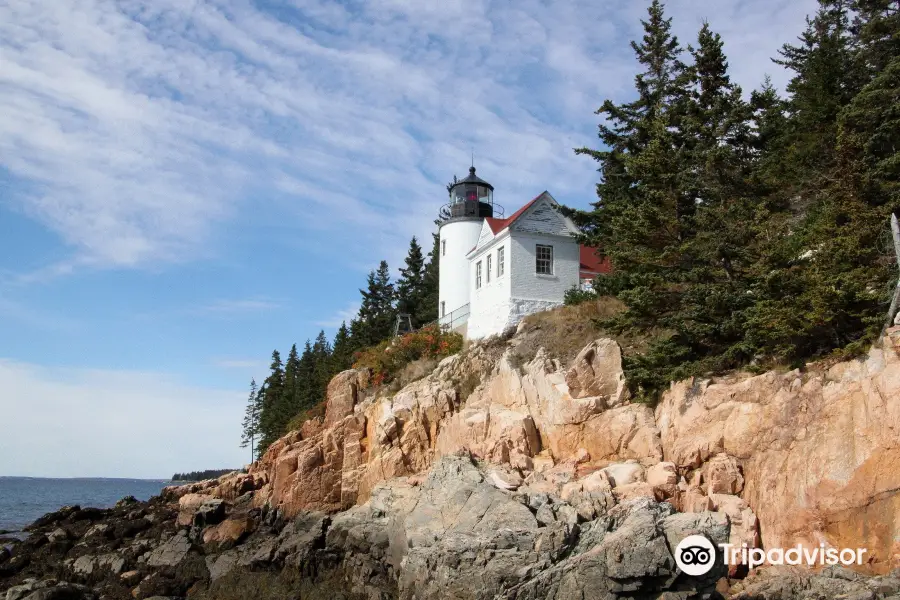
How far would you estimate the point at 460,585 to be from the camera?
13406mm

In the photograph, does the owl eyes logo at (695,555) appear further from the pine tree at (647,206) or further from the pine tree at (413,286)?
the pine tree at (413,286)

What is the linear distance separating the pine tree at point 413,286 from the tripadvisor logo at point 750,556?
3502cm

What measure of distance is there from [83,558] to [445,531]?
12276 mm

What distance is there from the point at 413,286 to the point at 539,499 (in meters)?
37.3

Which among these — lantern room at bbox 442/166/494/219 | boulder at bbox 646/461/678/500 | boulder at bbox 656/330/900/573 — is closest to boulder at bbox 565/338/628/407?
boulder at bbox 656/330/900/573

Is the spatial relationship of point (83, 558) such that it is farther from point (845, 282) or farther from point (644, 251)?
point (845, 282)

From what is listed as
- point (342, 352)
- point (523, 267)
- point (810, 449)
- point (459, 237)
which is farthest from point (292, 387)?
point (810, 449)

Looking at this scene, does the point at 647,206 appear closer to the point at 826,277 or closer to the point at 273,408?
the point at 826,277

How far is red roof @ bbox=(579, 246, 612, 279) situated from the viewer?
1147 inches

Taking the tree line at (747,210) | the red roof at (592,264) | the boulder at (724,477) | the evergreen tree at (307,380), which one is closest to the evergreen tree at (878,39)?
the tree line at (747,210)

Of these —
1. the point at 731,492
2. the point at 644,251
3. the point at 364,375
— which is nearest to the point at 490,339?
the point at 364,375

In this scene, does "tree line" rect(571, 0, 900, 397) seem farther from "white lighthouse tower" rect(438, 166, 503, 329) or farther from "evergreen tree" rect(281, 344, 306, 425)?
"evergreen tree" rect(281, 344, 306, 425)

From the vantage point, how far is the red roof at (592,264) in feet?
95.6

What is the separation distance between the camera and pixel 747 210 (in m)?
19.5
